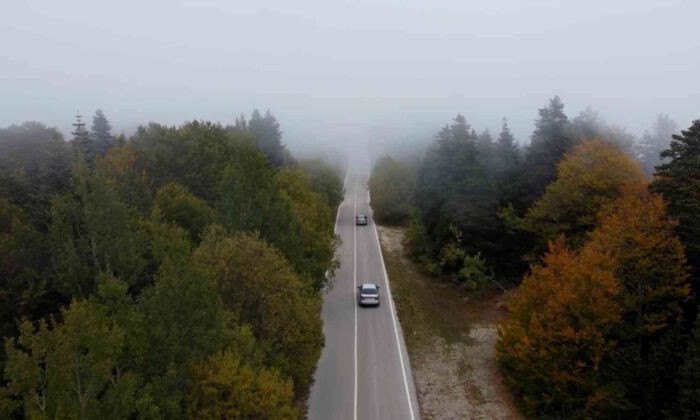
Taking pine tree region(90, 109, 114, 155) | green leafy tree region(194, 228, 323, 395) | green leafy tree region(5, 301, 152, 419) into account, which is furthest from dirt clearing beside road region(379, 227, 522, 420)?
pine tree region(90, 109, 114, 155)

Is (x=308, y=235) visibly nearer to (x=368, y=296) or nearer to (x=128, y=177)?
(x=368, y=296)

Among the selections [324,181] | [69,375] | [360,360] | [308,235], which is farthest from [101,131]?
[69,375]

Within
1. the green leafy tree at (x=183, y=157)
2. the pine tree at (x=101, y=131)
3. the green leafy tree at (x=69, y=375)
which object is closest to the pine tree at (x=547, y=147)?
the green leafy tree at (x=183, y=157)

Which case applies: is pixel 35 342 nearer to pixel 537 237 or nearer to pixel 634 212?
pixel 634 212

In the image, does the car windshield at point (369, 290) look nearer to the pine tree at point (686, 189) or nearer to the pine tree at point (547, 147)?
the pine tree at point (547, 147)

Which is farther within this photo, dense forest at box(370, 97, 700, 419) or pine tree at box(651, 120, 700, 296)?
pine tree at box(651, 120, 700, 296)

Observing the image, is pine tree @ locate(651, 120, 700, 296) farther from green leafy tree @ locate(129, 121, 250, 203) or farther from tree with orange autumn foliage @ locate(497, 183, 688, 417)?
green leafy tree @ locate(129, 121, 250, 203)

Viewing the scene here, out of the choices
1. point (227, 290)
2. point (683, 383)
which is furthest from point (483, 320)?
point (227, 290)
